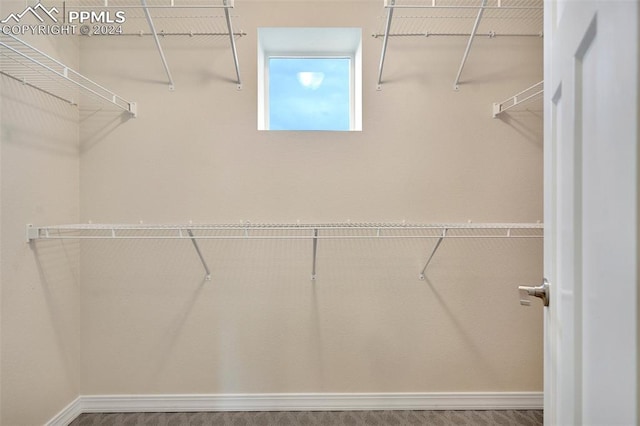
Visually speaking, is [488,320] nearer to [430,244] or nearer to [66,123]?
[430,244]

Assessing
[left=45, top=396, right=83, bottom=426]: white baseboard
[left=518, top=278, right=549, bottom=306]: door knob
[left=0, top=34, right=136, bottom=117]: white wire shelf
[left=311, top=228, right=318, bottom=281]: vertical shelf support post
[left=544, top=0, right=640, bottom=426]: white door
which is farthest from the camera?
[left=311, top=228, right=318, bottom=281]: vertical shelf support post

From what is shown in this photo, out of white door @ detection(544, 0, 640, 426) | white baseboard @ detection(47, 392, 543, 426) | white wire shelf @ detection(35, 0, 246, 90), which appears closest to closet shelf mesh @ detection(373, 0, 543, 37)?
white wire shelf @ detection(35, 0, 246, 90)

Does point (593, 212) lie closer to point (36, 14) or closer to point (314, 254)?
point (314, 254)

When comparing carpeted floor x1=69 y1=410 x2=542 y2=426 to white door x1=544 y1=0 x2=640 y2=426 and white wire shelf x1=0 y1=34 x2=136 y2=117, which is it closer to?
white door x1=544 y1=0 x2=640 y2=426

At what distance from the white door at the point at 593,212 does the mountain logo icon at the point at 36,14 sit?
2044 millimetres

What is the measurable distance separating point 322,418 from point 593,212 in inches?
72.0

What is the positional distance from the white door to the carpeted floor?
4.27ft

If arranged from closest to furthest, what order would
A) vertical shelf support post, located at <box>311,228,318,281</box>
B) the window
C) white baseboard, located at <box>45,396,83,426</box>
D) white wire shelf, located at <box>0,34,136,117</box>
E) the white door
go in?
the white door < white wire shelf, located at <box>0,34,136,117</box> < white baseboard, located at <box>45,396,83,426</box> < vertical shelf support post, located at <box>311,228,318,281</box> < the window

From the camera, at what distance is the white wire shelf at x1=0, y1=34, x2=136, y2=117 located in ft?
4.74

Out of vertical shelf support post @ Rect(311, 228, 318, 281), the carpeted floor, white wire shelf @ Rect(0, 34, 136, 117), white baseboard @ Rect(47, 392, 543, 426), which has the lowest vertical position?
the carpeted floor

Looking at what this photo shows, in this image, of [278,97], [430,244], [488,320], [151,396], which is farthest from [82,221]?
[488,320]

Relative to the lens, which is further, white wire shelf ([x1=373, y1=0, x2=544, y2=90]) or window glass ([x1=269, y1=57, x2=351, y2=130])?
window glass ([x1=269, y1=57, x2=351, y2=130])

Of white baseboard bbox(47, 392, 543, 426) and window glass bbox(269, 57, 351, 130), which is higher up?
window glass bbox(269, 57, 351, 130)

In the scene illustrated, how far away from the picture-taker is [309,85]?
2.29m
